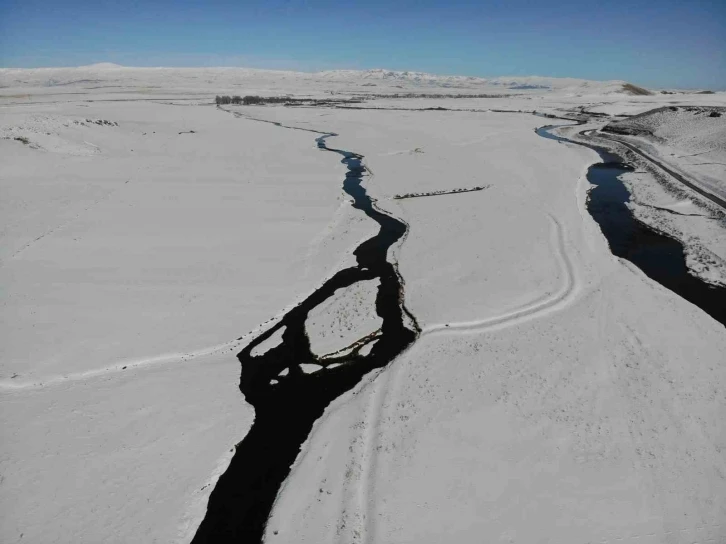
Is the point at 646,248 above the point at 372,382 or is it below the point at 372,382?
above

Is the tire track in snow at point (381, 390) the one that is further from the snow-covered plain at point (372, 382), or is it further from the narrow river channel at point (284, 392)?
the narrow river channel at point (284, 392)

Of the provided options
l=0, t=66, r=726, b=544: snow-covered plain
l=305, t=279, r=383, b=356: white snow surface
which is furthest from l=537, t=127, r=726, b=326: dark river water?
l=305, t=279, r=383, b=356: white snow surface

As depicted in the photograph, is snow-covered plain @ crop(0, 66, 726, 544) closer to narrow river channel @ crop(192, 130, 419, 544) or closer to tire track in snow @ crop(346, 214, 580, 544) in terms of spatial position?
tire track in snow @ crop(346, 214, 580, 544)

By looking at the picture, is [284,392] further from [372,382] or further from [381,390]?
[381,390]

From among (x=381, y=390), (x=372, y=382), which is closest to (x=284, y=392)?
(x=372, y=382)

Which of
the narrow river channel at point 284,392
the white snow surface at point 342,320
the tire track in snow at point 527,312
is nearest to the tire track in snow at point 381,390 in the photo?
the tire track in snow at point 527,312

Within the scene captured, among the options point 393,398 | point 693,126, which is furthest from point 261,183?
point 693,126
